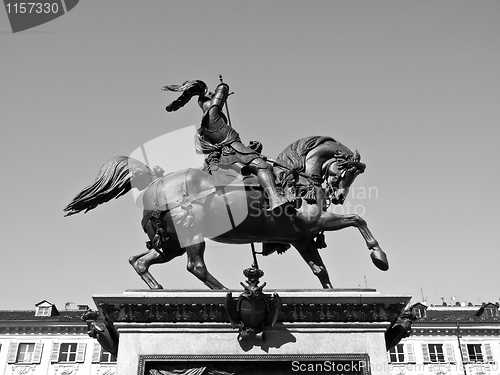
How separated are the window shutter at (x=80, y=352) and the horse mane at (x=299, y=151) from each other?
139 ft

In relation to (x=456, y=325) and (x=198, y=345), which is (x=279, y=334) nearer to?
(x=198, y=345)

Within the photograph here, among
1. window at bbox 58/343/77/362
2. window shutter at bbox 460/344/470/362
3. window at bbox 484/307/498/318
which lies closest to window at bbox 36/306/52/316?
window at bbox 58/343/77/362

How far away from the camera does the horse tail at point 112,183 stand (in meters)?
12.7

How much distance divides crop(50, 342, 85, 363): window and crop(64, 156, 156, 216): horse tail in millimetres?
41533

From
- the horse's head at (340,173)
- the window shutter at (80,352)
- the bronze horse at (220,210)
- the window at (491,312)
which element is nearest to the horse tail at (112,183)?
the bronze horse at (220,210)

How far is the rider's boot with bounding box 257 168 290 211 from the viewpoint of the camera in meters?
12.0

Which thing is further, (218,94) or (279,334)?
(218,94)

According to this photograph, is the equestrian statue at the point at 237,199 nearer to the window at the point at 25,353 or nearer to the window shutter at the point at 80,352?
the window shutter at the point at 80,352

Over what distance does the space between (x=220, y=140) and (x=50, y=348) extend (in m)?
42.9

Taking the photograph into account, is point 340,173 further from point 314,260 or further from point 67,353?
point 67,353

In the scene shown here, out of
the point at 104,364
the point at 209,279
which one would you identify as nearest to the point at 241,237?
the point at 209,279

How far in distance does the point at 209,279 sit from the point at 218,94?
4.31 meters

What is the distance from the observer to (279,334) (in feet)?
34.9

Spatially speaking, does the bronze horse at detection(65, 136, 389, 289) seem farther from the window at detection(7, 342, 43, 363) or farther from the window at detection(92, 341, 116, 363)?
the window at detection(7, 342, 43, 363)
